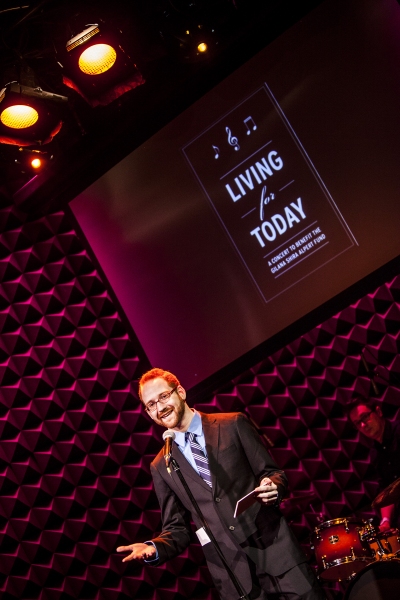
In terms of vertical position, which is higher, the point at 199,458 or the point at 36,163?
→ the point at 36,163

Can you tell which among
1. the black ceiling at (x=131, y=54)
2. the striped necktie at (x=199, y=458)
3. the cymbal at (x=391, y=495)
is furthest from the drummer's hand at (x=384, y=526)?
the black ceiling at (x=131, y=54)

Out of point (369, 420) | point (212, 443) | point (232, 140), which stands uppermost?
point (232, 140)

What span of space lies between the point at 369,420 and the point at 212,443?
2038 mm

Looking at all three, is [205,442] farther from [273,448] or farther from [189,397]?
[273,448]

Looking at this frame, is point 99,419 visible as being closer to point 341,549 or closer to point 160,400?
point 341,549

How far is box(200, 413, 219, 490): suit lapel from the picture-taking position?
2477mm

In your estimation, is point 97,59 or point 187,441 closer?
point 187,441

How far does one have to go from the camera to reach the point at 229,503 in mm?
2436

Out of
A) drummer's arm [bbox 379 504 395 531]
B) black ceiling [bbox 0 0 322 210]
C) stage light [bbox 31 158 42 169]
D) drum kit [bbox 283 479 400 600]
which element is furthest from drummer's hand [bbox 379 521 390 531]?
stage light [bbox 31 158 42 169]

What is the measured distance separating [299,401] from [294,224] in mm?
1620

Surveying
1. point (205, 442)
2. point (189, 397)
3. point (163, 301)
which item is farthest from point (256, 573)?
point (163, 301)

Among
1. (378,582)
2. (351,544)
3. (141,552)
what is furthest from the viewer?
(351,544)

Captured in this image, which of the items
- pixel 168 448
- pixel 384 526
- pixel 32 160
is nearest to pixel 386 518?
pixel 384 526

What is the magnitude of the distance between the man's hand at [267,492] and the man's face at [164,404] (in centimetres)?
52
